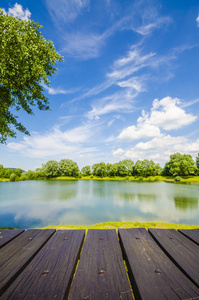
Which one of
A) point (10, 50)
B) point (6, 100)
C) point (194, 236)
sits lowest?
point (194, 236)

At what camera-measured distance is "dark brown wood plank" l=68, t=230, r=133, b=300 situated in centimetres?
148

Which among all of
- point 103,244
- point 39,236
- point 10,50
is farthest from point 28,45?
point 103,244

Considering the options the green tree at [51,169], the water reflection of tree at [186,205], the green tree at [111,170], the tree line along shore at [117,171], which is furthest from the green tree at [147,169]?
the water reflection of tree at [186,205]

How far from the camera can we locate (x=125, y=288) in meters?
1.56

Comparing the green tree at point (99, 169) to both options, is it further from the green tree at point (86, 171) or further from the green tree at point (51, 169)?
the green tree at point (51, 169)

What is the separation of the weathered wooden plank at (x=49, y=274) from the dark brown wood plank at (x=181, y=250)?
61.0 inches

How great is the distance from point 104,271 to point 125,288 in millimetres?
376

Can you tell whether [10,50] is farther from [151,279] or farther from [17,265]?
[151,279]

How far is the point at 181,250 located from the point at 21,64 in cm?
1052

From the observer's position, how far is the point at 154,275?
5.84 feet

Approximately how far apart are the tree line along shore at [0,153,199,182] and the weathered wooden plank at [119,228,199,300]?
76.1 meters

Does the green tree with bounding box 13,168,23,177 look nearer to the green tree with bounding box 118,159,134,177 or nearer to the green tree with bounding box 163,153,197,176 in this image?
the green tree with bounding box 118,159,134,177

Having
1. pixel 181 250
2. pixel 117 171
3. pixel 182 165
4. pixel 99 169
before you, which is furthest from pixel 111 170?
pixel 181 250

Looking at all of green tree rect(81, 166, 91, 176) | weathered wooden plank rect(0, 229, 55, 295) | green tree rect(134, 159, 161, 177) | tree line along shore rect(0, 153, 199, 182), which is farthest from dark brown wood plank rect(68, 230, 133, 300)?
green tree rect(81, 166, 91, 176)
